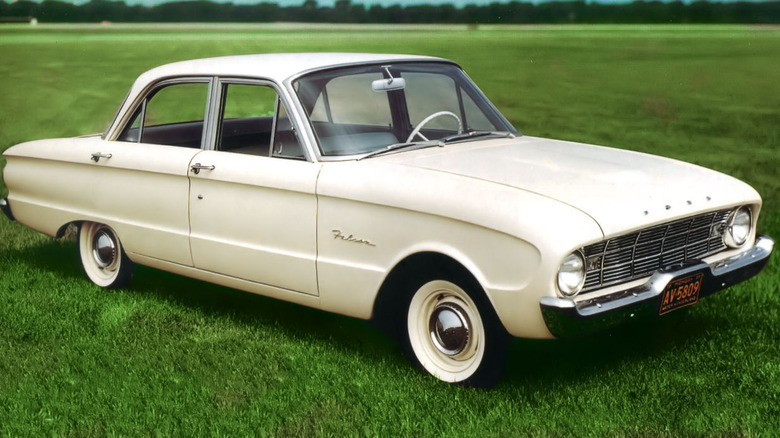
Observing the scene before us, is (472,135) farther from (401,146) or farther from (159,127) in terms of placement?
(159,127)

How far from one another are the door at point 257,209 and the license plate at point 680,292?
6.03 feet

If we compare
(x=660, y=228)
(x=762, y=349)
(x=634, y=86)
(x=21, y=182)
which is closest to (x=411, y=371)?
(x=660, y=228)

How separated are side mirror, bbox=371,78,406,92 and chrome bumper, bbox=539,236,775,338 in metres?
1.90

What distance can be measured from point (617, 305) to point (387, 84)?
6.60 feet

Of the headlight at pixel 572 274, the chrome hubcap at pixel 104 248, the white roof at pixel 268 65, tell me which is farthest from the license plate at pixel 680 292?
the chrome hubcap at pixel 104 248

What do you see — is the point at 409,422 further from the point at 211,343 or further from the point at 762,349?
the point at 762,349

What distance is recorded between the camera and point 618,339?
5.43m

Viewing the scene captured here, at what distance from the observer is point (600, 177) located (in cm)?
479

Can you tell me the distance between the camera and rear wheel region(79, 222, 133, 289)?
22.1ft

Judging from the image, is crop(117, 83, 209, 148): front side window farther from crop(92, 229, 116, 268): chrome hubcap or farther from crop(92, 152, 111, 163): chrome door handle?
crop(92, 229, 116, 268): chrome hubcap

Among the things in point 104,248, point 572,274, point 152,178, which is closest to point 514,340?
point 572,274

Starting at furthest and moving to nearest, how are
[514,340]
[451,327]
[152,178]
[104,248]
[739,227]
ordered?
[104,248]
[152,178]
[514,340]
[739,227]
[451,327]

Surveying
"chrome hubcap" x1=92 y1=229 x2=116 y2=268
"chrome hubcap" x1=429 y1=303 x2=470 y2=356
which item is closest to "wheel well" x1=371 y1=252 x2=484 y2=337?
"chrome hubcap" x1=429 y1=303 x2=470 y2=356

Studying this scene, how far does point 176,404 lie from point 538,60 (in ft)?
150
